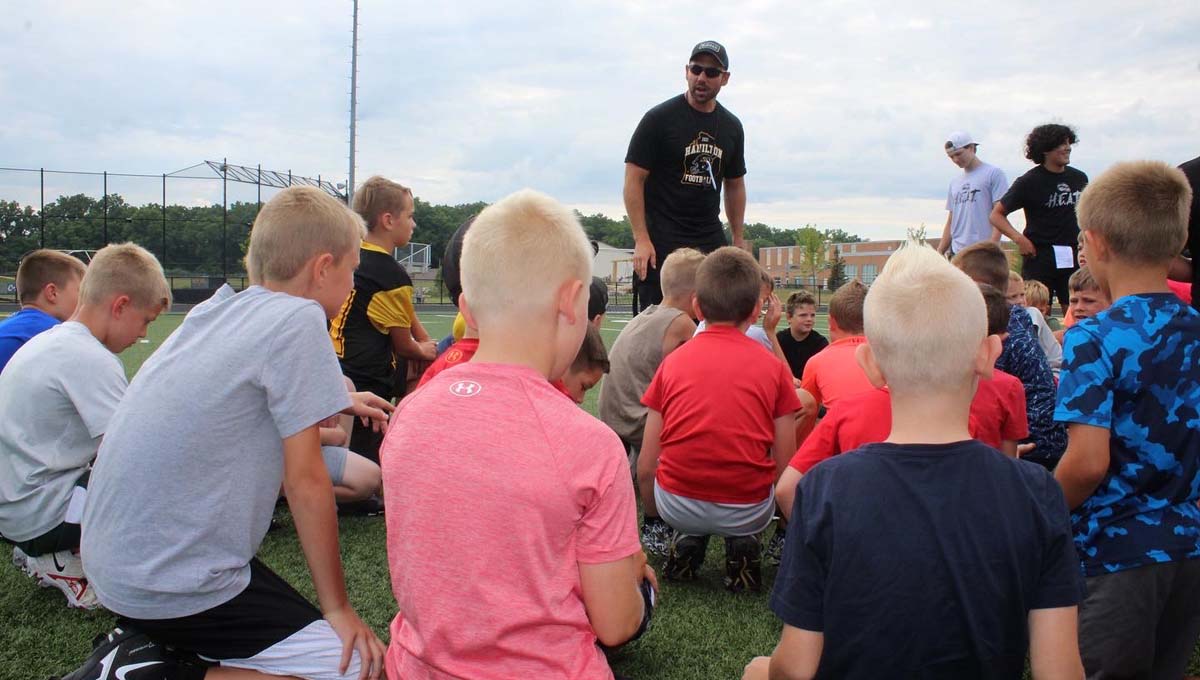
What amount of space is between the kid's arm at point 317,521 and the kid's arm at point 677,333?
253 centimetres

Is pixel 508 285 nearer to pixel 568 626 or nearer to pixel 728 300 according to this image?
pixel 568 626

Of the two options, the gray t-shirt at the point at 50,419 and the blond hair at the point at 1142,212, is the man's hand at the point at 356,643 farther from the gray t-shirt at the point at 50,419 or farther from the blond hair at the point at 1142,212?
the blond hair at the point at 1142,212

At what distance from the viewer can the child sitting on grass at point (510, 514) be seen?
157 cm

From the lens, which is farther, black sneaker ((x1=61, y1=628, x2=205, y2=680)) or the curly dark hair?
the curly dark hair

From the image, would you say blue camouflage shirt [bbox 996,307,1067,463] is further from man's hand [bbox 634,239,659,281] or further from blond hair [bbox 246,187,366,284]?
blond hair [bbox 246,187,366,284]

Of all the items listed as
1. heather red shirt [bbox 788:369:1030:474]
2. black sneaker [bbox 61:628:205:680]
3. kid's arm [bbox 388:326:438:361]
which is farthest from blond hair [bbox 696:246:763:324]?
black sneaker [bbox 61:628:205:680]

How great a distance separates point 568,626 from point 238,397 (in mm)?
1139

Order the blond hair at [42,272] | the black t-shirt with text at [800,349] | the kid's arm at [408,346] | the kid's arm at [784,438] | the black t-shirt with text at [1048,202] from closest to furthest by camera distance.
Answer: the kid's arm at [784,438], the blond hair at [42,272], the kid's arm at [408,346], the black t-shirt with text at [800,349], the black t-shirt with text at [1048,202]

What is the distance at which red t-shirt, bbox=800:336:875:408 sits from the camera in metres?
3.29

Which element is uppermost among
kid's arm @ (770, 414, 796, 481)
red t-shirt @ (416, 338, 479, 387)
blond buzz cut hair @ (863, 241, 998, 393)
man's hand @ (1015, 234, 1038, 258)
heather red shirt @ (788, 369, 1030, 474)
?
man's hand @ (1015, 234, 1038, 258)

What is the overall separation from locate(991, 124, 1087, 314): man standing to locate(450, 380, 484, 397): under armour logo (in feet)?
19.6

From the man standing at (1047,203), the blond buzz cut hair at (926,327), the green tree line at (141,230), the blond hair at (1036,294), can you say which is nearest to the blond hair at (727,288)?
the blond buzz cut hair at (926,327)

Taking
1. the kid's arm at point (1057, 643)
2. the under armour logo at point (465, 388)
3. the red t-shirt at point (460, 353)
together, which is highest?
the under armour logo at point (465, 388)

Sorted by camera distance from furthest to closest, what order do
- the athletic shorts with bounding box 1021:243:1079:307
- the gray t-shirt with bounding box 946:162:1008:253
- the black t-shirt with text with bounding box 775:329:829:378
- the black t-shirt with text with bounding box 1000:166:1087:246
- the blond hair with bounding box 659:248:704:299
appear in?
1. the gray t-shirt with bounding box 946:162:1008:253
2. the athletic shorts with bounding box 1021:243:1079:307
3. the black t-shirt with text with bounding box 1000:166:1087:246
4. the black t-shirt with text with bounding box 775:329:829:378
5. the blond hair with bounding box 659:248:704:299
